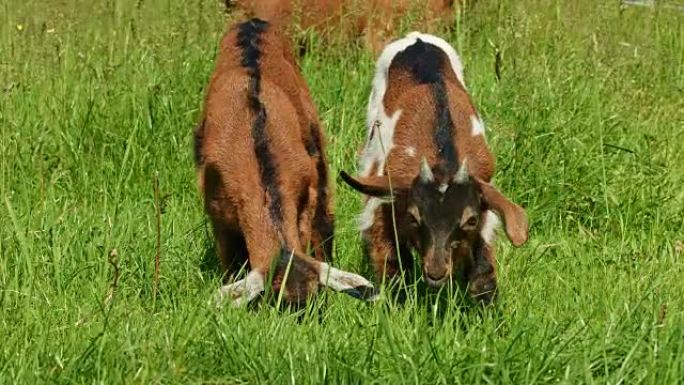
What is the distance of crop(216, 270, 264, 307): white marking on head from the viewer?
16.4ft

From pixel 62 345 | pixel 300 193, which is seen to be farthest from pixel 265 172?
A: pixel 62 345

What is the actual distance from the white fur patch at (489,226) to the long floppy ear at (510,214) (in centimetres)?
27

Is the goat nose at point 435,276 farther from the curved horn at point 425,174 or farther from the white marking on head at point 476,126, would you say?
the white marking on head at point 476,126

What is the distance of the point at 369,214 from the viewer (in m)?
6.45

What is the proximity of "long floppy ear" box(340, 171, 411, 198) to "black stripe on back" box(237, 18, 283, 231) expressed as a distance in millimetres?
341

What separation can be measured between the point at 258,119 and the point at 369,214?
33.3 inches

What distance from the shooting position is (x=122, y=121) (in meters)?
7.48

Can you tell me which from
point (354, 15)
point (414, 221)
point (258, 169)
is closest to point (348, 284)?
point (414, 221)

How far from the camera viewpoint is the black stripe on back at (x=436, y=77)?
6176mm

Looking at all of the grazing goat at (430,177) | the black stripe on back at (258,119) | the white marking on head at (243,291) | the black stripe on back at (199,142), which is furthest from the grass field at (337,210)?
the black stripe on back at (258,119)

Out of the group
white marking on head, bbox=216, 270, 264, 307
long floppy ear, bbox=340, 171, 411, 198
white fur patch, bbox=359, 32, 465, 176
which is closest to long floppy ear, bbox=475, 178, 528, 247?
long floppy ear, bbox=340, 171, 411, 198

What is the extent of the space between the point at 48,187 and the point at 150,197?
0.55 meters

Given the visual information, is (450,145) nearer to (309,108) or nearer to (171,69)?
(309,108)

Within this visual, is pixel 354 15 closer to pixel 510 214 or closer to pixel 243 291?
pixel 510 214
